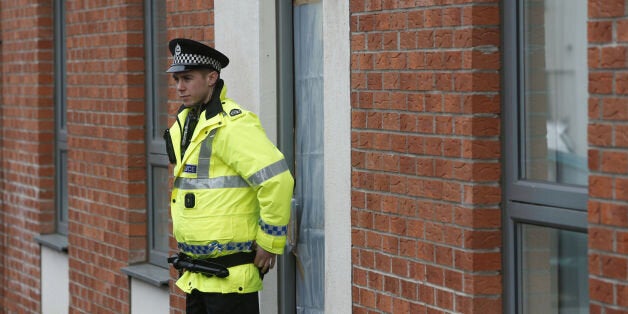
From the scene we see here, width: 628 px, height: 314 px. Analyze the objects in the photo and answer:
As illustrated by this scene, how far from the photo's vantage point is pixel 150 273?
8.48 m

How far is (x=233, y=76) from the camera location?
7.22 m

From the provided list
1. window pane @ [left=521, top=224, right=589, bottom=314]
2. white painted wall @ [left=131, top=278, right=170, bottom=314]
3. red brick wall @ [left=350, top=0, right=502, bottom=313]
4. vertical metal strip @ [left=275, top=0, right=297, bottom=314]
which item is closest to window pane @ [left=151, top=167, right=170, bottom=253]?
white painted wall @ [left=131, top=278, right=170, bottom=314]

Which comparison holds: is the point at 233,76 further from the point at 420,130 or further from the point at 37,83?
the point at 37,83

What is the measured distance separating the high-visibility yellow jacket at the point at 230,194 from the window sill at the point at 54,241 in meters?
3.92

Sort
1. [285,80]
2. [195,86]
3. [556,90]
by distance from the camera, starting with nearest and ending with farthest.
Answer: [556,90], [195,86], [285,80]

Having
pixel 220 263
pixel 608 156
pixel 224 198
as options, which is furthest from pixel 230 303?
pixel 608 156

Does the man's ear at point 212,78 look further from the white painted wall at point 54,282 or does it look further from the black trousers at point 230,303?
the white painted wall at point 54,282

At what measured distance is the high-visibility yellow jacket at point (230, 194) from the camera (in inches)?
Result: 238

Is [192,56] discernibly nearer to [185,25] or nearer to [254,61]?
[254,61]

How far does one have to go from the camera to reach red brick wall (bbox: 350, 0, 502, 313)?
5.22 m

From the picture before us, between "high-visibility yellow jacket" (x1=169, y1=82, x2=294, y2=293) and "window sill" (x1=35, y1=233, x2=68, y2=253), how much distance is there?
3.92m

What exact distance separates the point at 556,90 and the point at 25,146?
6.71 metres

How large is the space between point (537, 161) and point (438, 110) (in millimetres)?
469

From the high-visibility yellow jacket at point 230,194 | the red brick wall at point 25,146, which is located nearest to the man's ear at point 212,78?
the high-visibility yellow jacket at point 230,194
